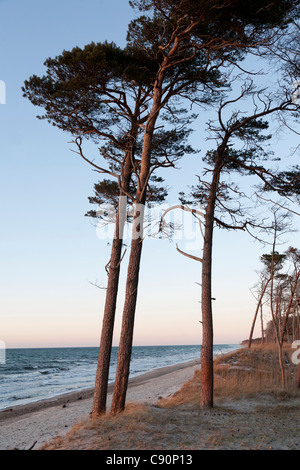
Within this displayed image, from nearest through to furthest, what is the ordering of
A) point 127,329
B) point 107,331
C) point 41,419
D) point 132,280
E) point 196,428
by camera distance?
point 196,428, point 127,329, point 132,280, point 107,331, point 41,419

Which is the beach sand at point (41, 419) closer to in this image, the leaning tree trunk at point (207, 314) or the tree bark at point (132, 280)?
the tree bark at point (132, 280)

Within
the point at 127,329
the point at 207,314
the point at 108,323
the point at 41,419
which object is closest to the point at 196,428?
the point at 127,329

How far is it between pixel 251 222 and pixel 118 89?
5.23 metres

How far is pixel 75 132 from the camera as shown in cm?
1016

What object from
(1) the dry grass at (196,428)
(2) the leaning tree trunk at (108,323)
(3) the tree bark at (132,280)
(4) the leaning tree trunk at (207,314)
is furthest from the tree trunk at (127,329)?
(4) the leaning tree trunk at (207,314)

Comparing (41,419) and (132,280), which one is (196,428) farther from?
(41,419)

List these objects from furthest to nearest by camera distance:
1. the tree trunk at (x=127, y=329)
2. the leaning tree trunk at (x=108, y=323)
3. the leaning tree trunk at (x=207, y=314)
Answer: the leaning tree trunk at (x=207, y=314), the leaning tree trunk at (x=108, y=323), the tree trunk at (x=127, y=329)

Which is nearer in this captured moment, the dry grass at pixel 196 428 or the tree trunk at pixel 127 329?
the dry grass at pixel 196 428

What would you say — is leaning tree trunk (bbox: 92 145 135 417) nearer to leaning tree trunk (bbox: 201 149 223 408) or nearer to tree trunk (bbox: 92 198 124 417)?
tree trunk (bbox: 92 198 124 417)

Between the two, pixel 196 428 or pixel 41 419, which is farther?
pixel 41 419

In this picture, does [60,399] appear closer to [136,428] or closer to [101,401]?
[101,401]

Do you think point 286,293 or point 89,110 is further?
Result: point 286,293
